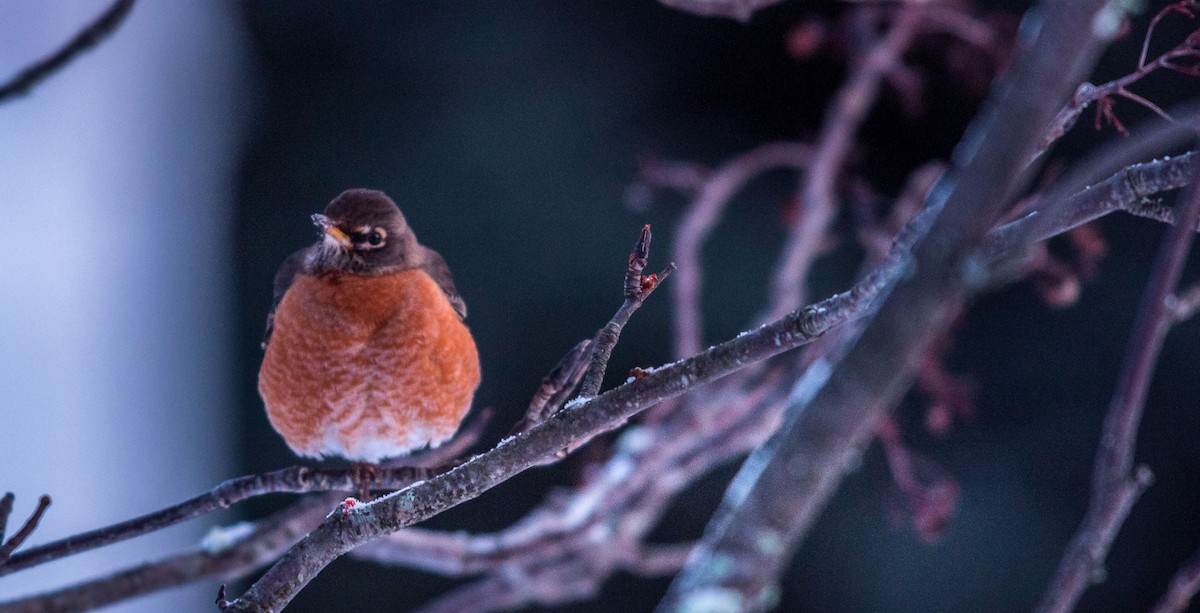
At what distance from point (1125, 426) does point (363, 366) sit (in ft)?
3.98

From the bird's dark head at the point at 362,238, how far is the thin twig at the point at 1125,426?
117 cm

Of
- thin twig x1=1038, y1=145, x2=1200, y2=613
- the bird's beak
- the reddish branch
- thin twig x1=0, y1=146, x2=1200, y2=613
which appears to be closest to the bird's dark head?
the bird's beak

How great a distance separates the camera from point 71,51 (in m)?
1.46

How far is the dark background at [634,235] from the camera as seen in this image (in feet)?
9.00

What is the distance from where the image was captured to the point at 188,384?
363 cm

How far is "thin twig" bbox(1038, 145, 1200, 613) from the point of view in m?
0.68

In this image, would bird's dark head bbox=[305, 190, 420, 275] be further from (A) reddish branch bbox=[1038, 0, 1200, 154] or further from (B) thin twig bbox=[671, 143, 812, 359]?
(A) reddish branch bbox=[1038, 0, 1200, 154]

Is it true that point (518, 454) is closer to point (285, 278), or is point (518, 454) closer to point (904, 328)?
point (904, 328)

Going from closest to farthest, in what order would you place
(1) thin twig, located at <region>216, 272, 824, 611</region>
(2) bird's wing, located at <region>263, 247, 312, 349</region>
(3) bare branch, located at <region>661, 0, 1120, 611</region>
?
(3) bare branch, located at <region>661, 0, 1120, 611</region>
(1) thin twig, located at <region>216, 272, 824, 611</region>
(2) bird's wing, located at <region>263, 247, 312, 349</region>

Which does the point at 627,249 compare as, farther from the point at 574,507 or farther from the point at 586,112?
the point at 574,507

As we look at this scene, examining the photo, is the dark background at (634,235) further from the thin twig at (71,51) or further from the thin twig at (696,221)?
the thin twig at (71,51)

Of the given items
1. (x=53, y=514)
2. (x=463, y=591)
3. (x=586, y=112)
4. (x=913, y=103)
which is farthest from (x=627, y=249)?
(x=53, y=514)

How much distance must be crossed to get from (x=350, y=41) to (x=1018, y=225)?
115 inches

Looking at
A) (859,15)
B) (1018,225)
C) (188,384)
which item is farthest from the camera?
(188,384)
